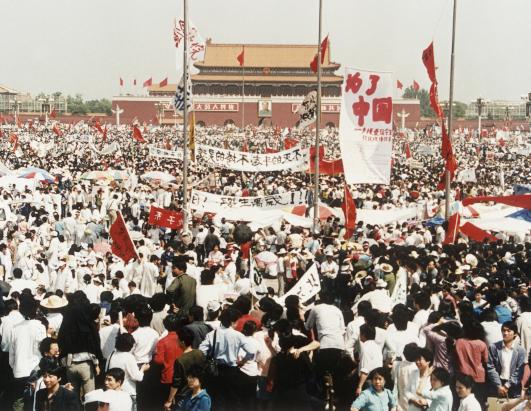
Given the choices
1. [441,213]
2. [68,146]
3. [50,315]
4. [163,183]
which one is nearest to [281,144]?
[68,146]

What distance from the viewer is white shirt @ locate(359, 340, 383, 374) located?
589 centimetres

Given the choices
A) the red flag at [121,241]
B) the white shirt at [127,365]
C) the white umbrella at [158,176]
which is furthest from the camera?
the white umbrella at [158,176]

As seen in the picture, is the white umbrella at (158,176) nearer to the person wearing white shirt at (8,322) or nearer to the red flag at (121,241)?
the red flag at (121,241)

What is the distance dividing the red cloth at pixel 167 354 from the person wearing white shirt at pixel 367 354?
4.30ft

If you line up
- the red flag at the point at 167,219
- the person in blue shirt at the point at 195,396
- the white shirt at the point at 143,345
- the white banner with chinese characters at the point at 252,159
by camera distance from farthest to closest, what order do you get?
1. the white banner with chinese characters at the point at 252,159
2. the red flag at the point at 167,219
3. the white shirt at the point at 143,345
4. the person in blue shirt at the point at 195,396

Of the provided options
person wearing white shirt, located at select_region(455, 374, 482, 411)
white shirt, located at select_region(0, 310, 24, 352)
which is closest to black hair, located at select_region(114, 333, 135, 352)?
white shirt, located at select_region(0, 310, 24, 352)

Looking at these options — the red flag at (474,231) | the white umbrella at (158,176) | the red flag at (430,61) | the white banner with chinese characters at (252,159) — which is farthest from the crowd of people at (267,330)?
the white umbrella at (158,176)

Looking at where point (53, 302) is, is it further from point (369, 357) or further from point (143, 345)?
point (369, 357)

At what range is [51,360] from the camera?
5.79 meters

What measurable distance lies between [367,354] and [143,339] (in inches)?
64.5

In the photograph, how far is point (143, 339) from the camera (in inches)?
238

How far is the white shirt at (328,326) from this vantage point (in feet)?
20.8

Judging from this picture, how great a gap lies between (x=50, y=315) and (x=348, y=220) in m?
5.55

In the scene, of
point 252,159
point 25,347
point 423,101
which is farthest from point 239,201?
point 423,101
